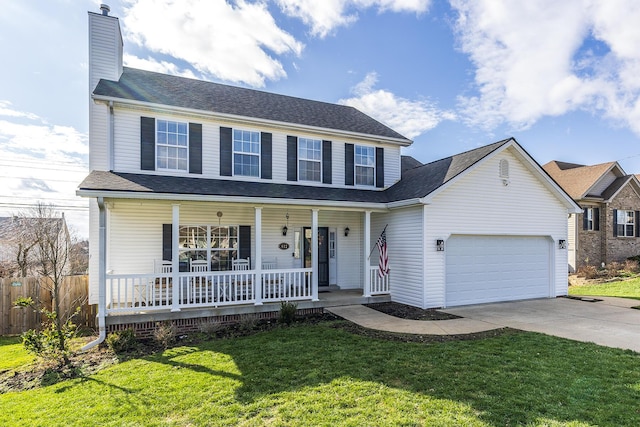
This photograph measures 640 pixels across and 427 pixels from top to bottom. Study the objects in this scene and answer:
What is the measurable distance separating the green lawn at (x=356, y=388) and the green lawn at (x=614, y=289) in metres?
9.40

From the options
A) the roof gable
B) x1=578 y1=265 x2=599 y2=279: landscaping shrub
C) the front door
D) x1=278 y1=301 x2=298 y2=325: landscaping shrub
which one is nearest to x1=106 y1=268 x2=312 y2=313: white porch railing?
x1=278 y1=301 x2=298 y2=325: landscaping shrub

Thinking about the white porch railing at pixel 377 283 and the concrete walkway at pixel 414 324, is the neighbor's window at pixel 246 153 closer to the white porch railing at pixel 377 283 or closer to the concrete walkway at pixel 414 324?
the white porch railing at pixel 377 283

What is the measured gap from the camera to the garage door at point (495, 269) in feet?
35.4

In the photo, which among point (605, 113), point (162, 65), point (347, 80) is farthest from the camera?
point (605, 113)

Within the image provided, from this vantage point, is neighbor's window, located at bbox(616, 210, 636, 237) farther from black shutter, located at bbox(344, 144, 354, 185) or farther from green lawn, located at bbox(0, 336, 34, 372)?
green lawn, located at bbox(0, 336, 34, 372)

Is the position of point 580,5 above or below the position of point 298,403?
above

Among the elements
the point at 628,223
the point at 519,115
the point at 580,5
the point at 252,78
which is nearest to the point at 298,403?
the point at 580,5

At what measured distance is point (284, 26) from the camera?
1395cm

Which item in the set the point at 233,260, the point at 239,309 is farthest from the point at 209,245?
the point at 239,309

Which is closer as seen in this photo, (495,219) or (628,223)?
(495,219)

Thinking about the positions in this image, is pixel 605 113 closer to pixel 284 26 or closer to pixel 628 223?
pixel 628 223

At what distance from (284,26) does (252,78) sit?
11.5ft

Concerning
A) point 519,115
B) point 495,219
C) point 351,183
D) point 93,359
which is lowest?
point 93,359

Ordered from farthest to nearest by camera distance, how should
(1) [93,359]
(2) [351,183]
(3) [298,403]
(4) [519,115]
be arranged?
(4) [519,115] < (2) [351,183] < (1) [93,359] < (3) [298,403]
